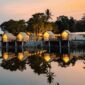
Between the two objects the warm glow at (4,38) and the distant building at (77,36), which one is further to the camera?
the distant building at (77,36)

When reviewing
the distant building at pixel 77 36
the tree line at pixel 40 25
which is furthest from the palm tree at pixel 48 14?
the distant building at pixel 77 36

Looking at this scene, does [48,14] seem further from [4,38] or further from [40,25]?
[4,38]

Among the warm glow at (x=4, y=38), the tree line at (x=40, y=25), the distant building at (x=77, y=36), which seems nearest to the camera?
the warm glow at (x=4, y=38)

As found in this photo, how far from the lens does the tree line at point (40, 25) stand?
92.6 m

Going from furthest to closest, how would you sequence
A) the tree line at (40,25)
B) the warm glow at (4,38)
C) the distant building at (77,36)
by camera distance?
the tree line at (40,25), the distant building at (77,36), the warm glow at (4,38)

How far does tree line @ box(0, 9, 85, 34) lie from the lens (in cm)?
9256

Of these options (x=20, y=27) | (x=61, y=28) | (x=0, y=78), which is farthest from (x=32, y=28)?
(x=0, y=78)

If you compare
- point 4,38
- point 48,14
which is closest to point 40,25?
point 48,14

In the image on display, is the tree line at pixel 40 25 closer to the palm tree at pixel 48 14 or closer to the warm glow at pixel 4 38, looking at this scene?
the palm tree at pixel 48 14

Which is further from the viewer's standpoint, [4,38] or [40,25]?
[40,25]

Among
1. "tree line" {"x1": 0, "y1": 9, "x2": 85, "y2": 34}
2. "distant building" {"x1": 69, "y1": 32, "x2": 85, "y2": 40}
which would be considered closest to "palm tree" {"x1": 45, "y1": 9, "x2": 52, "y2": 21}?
"tree line" {"x1": 0, "y1": 9, "x2": 85, "y2": 34}

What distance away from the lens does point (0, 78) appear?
3027cm

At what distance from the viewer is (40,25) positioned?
302ft

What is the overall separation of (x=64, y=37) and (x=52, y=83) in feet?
170
